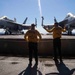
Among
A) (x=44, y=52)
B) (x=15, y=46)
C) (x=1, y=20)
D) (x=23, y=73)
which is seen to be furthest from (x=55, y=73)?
→ (x=1, y=20)

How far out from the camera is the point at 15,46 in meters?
12.6

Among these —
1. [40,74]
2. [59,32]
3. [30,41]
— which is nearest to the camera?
[40,74]

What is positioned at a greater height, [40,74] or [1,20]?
[1,20]

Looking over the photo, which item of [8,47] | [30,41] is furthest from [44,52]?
[30,41]

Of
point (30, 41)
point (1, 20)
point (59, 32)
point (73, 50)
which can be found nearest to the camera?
point (30, 41)

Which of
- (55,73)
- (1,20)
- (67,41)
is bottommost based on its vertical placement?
(55,73)

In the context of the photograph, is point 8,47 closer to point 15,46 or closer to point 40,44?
point 15,46

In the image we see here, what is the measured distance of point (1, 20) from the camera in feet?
167

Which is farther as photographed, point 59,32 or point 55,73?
point 59,32

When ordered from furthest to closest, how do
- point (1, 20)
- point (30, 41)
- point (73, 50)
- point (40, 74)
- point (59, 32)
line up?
point (1, 20)
point (73, 50)
point (59, 32)
point (30, 41)
point (40, 74)

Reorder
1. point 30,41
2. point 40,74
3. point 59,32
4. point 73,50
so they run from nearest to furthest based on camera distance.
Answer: point 40,74 → point 30,41 → point 59,32 → point 73,50

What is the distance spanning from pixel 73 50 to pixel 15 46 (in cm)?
354

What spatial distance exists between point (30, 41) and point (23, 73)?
7.53 feet

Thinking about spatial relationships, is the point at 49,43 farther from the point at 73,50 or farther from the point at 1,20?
the point at 1,20
